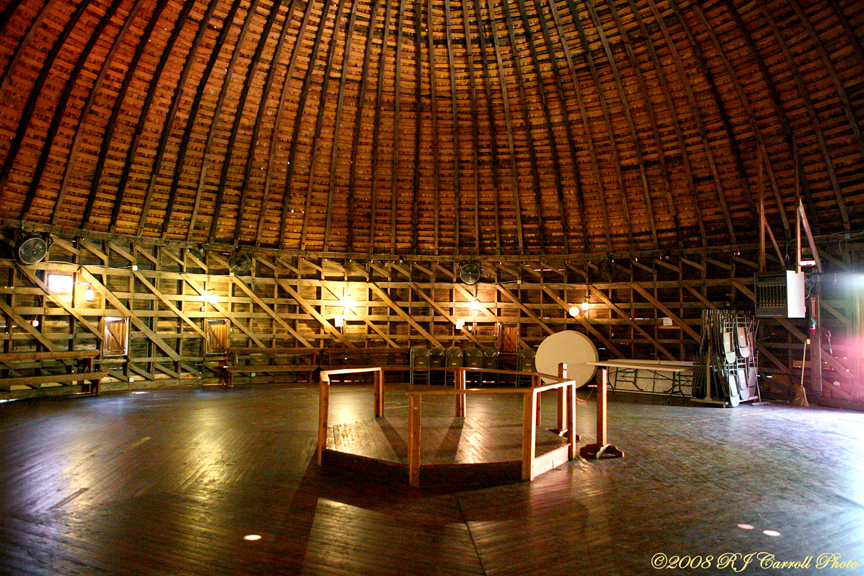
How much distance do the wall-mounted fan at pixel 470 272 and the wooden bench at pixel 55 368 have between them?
1069 cm

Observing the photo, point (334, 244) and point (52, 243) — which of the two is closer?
point (52, 243)

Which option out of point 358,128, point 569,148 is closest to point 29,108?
point 358,128

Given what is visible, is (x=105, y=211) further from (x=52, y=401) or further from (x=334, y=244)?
(x=334, y=244)

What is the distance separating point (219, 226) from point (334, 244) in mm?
3588

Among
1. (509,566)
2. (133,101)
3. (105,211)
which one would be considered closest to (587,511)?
(509,566)

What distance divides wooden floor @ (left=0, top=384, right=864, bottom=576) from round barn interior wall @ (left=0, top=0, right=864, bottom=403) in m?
6.56

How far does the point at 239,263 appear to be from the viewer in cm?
1723

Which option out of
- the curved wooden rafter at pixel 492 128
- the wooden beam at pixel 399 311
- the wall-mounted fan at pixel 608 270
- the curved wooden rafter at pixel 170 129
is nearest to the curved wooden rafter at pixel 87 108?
the curved wooden rafter at pixel 170 129

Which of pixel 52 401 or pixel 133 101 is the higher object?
pixel 133 101

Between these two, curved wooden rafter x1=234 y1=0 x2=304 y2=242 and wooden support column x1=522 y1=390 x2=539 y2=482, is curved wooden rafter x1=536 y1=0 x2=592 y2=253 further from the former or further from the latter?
wooden support column x1=522 y1=390 x2=539 y2=482

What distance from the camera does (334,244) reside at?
18266 millimetres

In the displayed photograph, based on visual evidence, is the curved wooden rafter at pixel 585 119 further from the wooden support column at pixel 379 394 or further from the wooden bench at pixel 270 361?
the wooden bench at pixel 270 361

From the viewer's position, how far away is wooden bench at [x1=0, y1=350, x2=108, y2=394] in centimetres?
1298

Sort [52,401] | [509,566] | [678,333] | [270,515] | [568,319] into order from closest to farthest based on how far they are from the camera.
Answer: [509,566]
[270,515]
[52,401]
[678,333]
[568,319]
